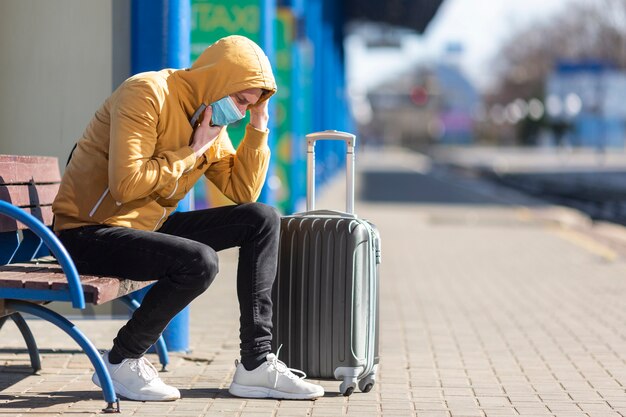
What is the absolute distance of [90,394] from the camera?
15.7ft

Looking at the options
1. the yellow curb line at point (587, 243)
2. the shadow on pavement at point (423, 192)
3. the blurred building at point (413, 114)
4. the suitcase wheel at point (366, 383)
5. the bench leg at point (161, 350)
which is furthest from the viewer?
the blurred building at point (413, 114)

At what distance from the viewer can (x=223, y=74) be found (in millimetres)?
4508

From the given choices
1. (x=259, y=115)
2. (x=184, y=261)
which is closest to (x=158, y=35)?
(x=259, y=115)

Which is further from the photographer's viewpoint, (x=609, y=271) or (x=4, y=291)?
(x=609, y=271)

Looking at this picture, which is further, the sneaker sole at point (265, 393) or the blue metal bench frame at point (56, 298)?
the sneaker sole at point (265, 393)

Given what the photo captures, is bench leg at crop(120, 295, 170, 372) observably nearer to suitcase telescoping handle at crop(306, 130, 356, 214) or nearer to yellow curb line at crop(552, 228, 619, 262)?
suitcase telescoping handle at crop(306, 130, 356, 214)

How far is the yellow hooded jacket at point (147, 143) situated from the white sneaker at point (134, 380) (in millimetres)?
497

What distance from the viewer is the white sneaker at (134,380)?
15.0 feet

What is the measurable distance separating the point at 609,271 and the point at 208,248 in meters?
6.65

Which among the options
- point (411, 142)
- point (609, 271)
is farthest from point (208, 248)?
point (411, 142)

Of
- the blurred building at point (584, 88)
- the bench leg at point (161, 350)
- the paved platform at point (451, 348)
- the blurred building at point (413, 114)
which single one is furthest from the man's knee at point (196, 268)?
the blurred building at point (413, 114)

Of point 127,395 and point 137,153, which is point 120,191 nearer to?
point 137,153

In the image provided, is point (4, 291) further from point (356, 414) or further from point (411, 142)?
point (411, 142)

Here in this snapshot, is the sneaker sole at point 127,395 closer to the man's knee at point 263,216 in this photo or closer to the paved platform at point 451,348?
the paved platform at point 451,348
